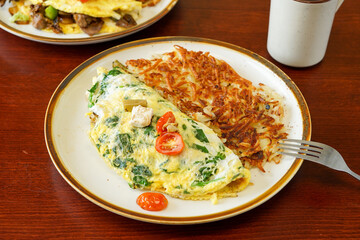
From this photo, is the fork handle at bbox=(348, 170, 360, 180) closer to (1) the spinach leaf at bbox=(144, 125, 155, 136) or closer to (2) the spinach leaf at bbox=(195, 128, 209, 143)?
(2) the spinach leaf at bbox=(195, 128, 209, 143)

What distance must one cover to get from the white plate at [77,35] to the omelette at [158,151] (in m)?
0.89

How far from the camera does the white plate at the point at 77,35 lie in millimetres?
3521

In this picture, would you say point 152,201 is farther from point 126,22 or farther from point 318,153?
point 126,22

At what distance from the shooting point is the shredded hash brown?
2.68m

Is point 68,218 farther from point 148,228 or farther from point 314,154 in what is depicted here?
point 314,154

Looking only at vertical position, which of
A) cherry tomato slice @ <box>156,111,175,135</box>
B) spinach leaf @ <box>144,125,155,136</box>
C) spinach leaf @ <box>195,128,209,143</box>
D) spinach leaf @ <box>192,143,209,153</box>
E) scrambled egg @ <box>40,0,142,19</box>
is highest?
scrambled egg @ <box>40,0,142,19</box>

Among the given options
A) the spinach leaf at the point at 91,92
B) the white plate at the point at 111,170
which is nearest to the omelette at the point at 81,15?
the white plate at the point at 111,170

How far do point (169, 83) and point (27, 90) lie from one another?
3.95ft

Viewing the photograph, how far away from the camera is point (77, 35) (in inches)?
143

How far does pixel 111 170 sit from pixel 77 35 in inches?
61.4

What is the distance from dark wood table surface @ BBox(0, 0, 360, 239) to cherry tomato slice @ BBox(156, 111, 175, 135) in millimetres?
564

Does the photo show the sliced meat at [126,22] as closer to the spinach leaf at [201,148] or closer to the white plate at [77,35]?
the white plate at [77,35]

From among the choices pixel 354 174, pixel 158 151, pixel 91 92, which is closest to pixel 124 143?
pixel 158 151

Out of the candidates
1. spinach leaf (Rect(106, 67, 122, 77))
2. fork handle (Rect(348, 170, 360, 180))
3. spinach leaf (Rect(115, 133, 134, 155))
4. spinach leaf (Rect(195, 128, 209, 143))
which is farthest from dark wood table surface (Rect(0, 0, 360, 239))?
spinach leaf (Rect(106, 67, 122, 77))
